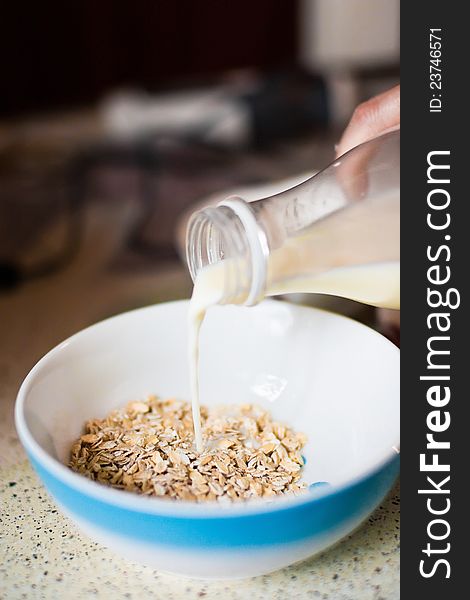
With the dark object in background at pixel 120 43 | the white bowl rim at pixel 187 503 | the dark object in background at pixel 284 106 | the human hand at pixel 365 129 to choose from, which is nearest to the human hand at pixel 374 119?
the human hand at pixel 365 129

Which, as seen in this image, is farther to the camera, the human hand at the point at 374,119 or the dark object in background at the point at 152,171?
the dark object in background at the point at 152,171

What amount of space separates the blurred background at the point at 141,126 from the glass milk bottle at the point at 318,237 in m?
0.28

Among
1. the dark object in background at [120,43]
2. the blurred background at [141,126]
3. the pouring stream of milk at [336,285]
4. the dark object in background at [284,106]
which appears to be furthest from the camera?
the dark object in background at [120,43]

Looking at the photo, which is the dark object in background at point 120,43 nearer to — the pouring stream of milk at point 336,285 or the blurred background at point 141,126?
the blurred background at point 141,126

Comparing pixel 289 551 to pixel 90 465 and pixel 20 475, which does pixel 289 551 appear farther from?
pixel 20 475

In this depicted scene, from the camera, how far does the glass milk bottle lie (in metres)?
0.57

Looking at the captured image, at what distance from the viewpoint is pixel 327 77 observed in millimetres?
1799

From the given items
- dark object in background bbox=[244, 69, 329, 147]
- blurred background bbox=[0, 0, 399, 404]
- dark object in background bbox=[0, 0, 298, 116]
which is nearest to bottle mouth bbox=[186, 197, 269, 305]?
blurred background bbox=[0, 0, 399, 404]

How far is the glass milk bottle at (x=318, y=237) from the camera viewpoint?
573 millimetres

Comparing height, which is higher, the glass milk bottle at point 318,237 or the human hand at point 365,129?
the human hand at point 365,129

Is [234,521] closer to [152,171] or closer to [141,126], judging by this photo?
[152,171]

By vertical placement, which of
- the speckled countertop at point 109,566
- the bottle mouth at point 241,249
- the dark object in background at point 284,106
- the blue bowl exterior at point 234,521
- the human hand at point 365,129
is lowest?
the speckled countertop at point 109,566

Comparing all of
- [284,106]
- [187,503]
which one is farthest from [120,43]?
[187,503]

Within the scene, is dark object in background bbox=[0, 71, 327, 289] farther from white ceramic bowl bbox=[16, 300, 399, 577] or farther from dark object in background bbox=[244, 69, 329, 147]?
white ceramic bowl bbox=[16, 300, 399, 577]
